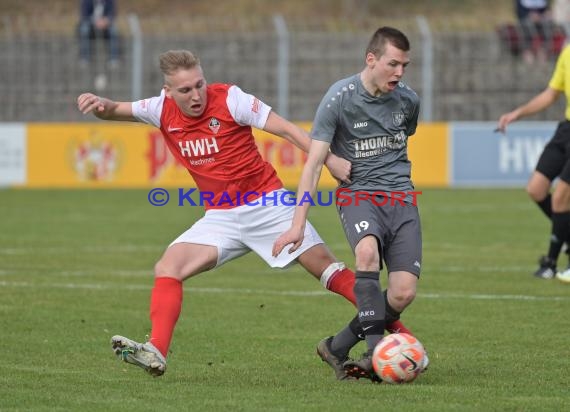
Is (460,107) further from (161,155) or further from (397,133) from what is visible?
(397,133)

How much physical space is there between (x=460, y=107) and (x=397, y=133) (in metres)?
19.2

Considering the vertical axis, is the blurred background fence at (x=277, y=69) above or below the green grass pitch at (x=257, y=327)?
above

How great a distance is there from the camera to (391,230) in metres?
7.42

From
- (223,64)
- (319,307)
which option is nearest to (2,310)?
(319,307)

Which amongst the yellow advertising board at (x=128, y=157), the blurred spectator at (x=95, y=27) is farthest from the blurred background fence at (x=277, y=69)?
the yellow advertising board at (x=128, y=157)

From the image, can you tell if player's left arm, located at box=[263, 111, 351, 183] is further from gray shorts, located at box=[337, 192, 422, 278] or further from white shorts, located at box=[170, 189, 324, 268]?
white shorts, located at box=[170, 189, 324, 268]

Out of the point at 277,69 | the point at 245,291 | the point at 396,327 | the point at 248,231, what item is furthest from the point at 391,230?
the point at 277,69

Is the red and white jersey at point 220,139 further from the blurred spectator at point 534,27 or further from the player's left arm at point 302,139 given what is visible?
the blurred spectator at point 534,27

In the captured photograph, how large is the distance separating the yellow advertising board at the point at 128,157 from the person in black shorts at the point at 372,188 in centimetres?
1524

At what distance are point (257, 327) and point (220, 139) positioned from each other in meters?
2.14

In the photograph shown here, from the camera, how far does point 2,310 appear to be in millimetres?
10016

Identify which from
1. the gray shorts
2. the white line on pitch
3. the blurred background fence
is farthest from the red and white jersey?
the blurred background fence

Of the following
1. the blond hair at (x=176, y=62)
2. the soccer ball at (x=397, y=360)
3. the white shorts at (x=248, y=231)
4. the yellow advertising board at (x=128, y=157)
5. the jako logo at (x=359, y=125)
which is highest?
the blond hair at (x=176, y=62)

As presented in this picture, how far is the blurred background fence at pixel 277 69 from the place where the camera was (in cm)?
2583
